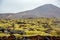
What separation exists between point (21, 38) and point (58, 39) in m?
9.03

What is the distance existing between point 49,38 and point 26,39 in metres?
5.89

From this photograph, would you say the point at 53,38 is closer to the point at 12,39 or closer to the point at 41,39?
the point at 41,39

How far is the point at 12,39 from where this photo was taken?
50.4 metres

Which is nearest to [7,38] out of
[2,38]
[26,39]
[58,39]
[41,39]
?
[2,38]

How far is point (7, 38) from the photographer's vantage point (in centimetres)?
5188

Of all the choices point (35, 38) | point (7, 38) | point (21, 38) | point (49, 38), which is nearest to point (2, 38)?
point (7, 38)

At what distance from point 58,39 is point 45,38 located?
3357 millimetres

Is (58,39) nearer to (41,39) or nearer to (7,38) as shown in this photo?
(41,39)

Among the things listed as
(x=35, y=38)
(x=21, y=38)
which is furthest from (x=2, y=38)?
(x=35, y=38)

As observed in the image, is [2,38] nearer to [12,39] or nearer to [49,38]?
[12,39]

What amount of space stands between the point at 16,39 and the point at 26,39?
2.44 meters

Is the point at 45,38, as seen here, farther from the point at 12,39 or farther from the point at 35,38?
the point at 12,39

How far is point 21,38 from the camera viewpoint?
172 ft

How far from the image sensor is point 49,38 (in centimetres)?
5291
